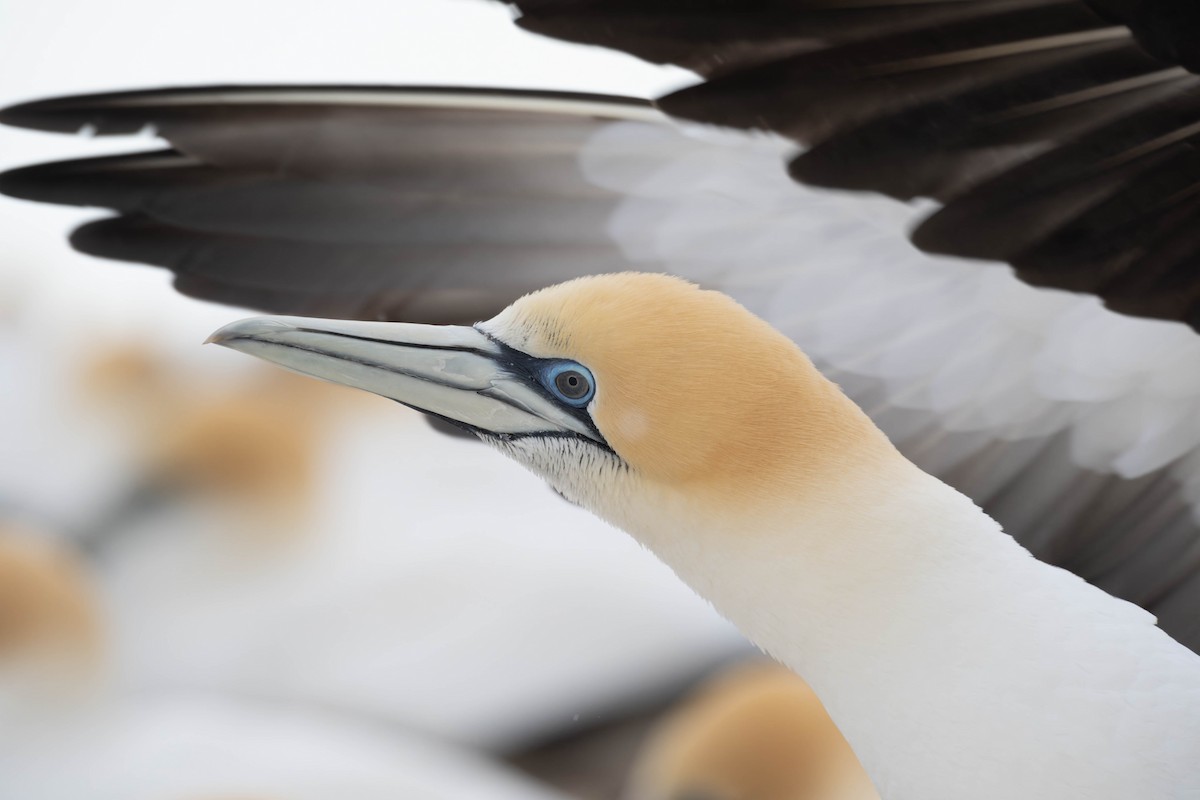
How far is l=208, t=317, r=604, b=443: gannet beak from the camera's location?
1.01m

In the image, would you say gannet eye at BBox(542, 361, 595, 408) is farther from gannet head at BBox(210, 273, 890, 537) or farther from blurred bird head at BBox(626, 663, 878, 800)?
blurred bird head at BBox(626, 663, 878, 800)

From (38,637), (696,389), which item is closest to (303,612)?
(38,637)

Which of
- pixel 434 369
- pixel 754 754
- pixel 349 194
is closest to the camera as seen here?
pixel 434 369

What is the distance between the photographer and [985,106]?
1.05 metres

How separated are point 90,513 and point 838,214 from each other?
2691 millimetres

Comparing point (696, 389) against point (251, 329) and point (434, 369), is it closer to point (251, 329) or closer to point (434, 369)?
point (434, 369)

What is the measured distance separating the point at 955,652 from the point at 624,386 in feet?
0.97

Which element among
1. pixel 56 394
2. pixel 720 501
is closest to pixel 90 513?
pixel 56 394

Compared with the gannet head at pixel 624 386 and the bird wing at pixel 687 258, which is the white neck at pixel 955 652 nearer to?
the gannet head at pixel 624 386

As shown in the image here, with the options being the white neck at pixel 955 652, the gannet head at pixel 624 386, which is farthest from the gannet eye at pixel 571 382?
the white neck at pixel 955 652

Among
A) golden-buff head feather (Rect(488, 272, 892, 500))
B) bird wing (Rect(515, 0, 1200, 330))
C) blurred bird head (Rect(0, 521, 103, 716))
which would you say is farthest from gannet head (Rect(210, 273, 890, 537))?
blurred bird head (Rect(0, 521, 103, 716))

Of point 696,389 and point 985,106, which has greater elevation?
point 985,106

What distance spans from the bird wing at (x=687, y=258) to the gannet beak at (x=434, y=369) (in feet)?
1.16

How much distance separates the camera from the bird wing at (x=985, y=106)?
1.02 m
